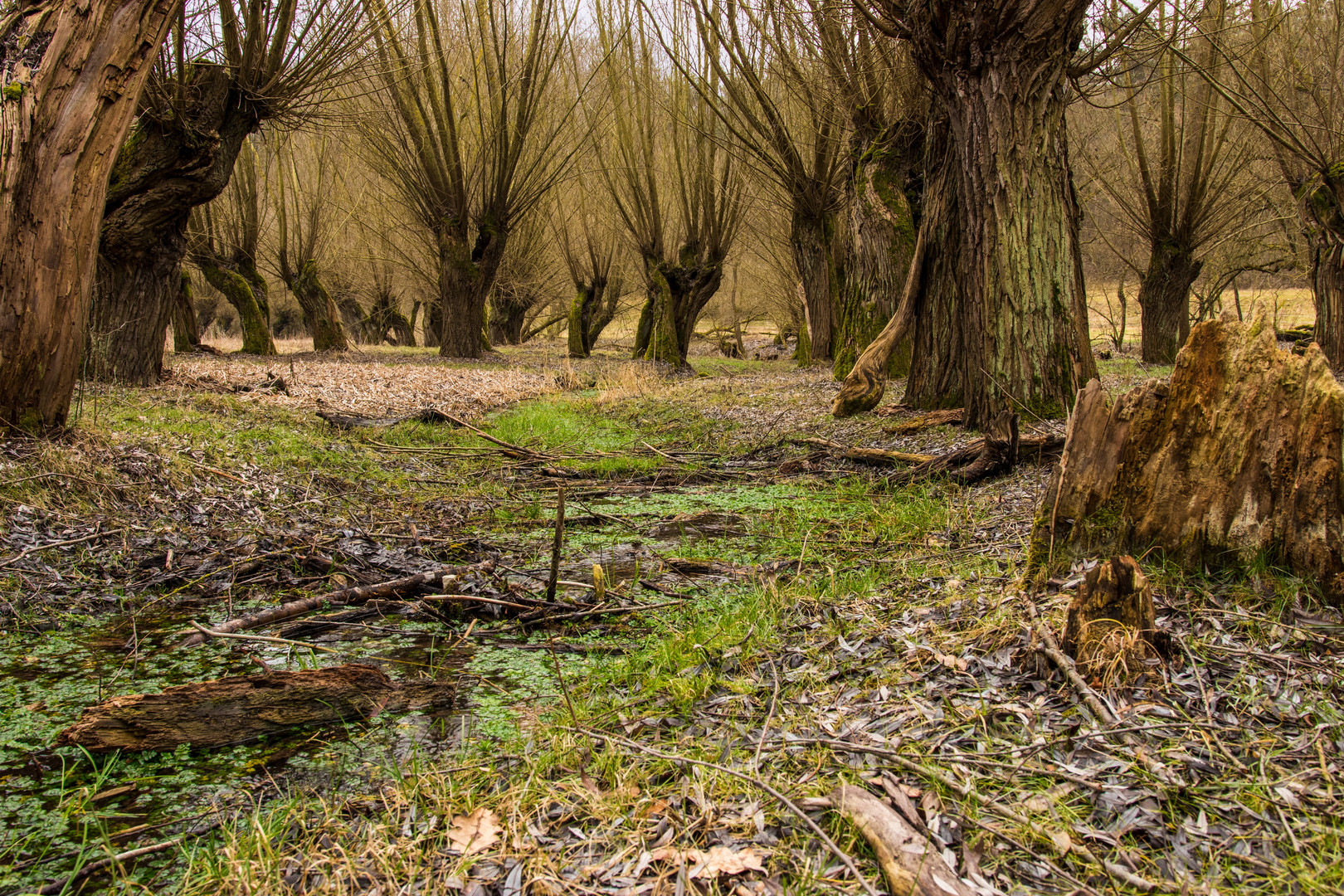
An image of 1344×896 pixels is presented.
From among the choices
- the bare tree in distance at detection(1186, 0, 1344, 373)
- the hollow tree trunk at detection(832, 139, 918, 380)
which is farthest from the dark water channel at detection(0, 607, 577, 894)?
the bare tree in distance at detection(1186, 0, 1344, 373)

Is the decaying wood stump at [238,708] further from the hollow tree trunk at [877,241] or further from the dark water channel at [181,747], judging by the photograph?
the hollow tree trunk at [877,241]

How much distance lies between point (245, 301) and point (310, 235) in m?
3.49

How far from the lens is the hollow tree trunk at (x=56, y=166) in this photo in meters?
3.79

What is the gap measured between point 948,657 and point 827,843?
2.92ft

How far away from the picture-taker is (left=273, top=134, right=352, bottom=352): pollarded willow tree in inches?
659

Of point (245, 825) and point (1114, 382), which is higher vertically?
point (1114, 382)

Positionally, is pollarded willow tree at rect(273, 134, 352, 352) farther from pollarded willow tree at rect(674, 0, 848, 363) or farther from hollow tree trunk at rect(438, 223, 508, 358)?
pollarded willow tree at rect(674, 0, 848, 363)

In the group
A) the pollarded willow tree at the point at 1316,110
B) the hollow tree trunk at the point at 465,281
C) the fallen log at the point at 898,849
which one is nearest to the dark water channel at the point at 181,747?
the fallen log at the point at 898,849

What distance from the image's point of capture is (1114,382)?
335 inches

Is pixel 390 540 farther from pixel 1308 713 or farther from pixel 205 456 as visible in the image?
pixel 1308 713

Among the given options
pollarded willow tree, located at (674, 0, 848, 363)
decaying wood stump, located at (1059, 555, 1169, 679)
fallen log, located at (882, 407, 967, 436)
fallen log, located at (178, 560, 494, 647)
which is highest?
pollarded willow tree, located at (674, 0, 848, 363)

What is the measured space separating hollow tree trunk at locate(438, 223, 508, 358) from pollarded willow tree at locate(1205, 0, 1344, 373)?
39.2 feet

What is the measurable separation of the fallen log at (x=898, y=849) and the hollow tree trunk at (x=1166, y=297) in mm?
14159

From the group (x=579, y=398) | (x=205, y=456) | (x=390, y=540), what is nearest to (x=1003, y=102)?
(x=390, y=540)
